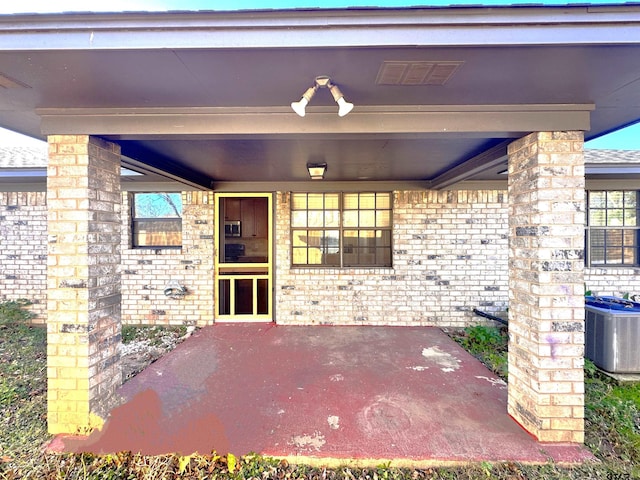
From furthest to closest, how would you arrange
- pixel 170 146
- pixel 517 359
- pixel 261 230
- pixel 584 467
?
pixel 261 230
pixel 170 146
pixel 517 359
pixel 584 467

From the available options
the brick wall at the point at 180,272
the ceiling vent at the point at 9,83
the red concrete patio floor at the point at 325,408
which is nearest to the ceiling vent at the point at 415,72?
the ceiling vent at the point at 9,83

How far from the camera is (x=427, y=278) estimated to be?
16.3 ft

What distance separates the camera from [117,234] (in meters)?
2.52

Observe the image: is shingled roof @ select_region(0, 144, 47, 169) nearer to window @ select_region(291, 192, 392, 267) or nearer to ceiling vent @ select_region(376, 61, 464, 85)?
window @ select_region(291, 192, 392, 267)

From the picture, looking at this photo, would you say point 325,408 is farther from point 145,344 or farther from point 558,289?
point 145,344

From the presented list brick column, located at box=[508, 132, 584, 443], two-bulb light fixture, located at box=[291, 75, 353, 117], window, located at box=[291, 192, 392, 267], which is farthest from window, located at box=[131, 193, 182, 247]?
brick column, located at box=[508, 132, 584, 443]

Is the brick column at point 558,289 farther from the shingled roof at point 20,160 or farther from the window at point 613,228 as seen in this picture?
the shingled roof at point 20,160

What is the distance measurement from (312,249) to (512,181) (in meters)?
3.32

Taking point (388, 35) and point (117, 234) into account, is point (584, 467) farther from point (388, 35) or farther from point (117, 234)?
point (117, 234)

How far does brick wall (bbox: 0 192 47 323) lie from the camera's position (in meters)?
5.10

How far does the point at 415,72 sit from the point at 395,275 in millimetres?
3716

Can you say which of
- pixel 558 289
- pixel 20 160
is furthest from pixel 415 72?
pixel 20 160

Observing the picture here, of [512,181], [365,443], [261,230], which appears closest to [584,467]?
[365,443]

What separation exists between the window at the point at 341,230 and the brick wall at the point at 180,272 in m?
1.57
